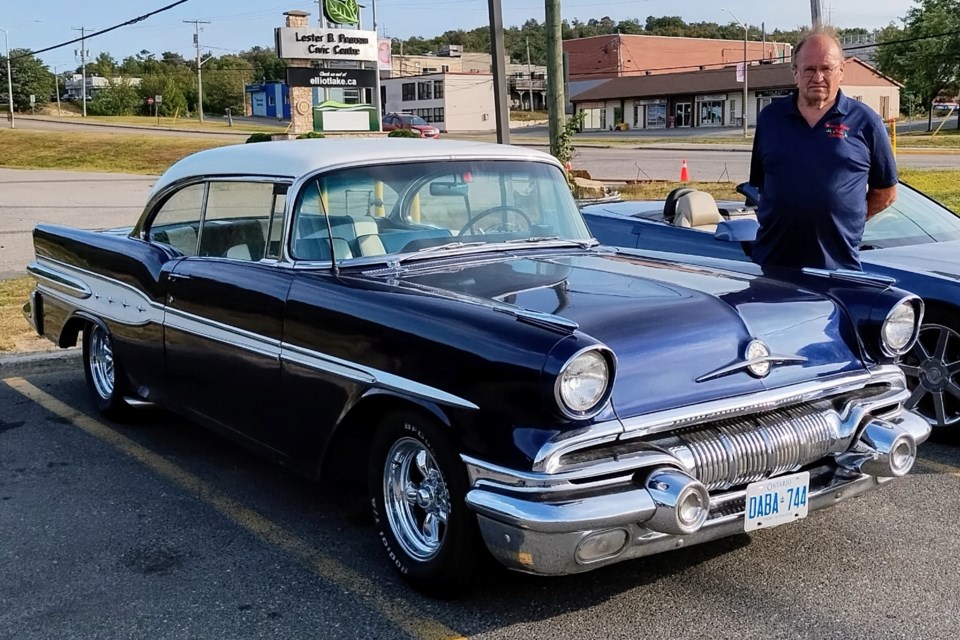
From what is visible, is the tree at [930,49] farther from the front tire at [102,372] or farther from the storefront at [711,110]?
the front tire at [102,372]

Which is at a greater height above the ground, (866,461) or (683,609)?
(866,461)

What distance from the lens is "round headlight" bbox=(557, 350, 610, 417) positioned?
3053mm

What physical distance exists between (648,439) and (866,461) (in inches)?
35.3

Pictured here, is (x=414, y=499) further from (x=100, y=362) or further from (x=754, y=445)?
(x=100, y=362)

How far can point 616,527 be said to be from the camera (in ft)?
10.0

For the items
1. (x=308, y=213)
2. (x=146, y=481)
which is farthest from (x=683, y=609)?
(x=146, y=481)

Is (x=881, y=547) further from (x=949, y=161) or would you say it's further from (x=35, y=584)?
(x=949, y=161)

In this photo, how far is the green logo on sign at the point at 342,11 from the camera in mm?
24594

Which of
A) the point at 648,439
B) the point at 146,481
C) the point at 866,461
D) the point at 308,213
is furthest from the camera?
the point at 146,481

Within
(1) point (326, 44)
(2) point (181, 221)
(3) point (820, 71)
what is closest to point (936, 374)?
(3) point (820, 71)

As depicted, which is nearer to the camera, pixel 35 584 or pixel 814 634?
pixel 814 634

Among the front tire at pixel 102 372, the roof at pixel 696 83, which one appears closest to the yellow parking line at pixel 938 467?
the front tire at pixel 102 372

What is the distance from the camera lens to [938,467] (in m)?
4.98

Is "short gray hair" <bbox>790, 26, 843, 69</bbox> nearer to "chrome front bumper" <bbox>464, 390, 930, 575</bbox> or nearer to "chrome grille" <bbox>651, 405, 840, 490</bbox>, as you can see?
"chrome grille" <bbox>651, 405, 840, 490</bbox>
